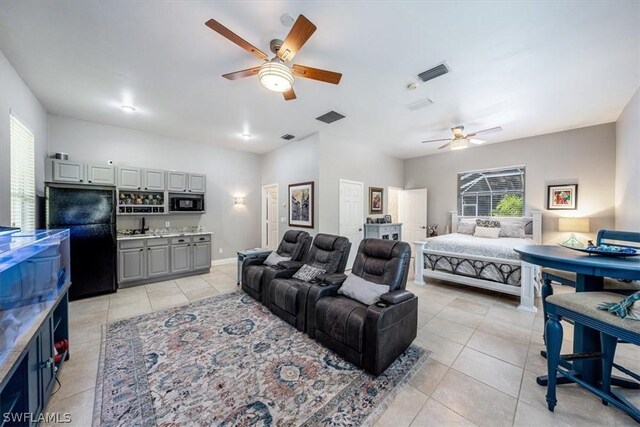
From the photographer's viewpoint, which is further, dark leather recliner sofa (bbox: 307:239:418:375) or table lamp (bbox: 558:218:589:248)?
table lamp (bbox: 558:218:589:248)

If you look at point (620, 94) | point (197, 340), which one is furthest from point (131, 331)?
point (620, 94)

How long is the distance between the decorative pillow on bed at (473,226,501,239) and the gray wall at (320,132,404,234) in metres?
2.31

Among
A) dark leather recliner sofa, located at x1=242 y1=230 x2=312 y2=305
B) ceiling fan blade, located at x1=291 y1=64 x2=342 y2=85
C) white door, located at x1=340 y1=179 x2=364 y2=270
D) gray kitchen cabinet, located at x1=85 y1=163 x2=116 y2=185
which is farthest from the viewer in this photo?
white door, located at x1=340 y1=179 x2=364 y2=270

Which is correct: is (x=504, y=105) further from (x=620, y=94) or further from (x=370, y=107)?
(x=370, y=107)

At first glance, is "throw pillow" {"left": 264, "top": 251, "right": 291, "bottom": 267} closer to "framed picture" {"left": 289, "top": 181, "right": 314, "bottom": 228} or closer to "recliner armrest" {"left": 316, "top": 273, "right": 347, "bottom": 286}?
"recliner armrest" {"left": 316, "top": 273, "right": 347, "bottom": 286}

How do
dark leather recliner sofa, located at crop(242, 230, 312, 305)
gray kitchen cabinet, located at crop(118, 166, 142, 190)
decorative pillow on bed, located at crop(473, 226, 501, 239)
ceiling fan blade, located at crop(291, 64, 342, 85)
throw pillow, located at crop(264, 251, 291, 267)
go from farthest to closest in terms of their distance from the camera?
decorative pillow on bed, located at crop(473, 226, 501, 239), gray kitchen cabinet, located at crop(118, 166, 142, 190), throw pillow, located at crop(264, 251, 291, 267), dark leather recliner sofa, located at crop(242, 230, 312, 305), ceiling fan blade, located at crop(291, 64, 342, 85)

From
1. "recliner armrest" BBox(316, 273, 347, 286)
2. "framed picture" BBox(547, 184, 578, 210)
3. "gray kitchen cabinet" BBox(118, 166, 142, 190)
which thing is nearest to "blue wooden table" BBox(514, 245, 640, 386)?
"recliner armrest" BBox(316, 273, 347, 286)

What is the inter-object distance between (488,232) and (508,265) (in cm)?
176

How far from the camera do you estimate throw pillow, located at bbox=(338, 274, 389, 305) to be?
237 cm

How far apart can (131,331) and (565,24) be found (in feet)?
18.2

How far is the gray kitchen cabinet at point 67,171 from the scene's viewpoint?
3963 millimetres

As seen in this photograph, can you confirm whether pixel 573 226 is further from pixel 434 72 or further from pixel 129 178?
pixel 129 178

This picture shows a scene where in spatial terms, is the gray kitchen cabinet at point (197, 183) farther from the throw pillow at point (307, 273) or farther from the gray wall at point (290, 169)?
the throw pillow at point (307, 273)

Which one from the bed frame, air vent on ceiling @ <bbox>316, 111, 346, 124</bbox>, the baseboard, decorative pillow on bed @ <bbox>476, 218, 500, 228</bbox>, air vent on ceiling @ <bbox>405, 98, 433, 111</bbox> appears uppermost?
air vent on ceiling @ <bbox>316, 111, 346, 124</bbox>
